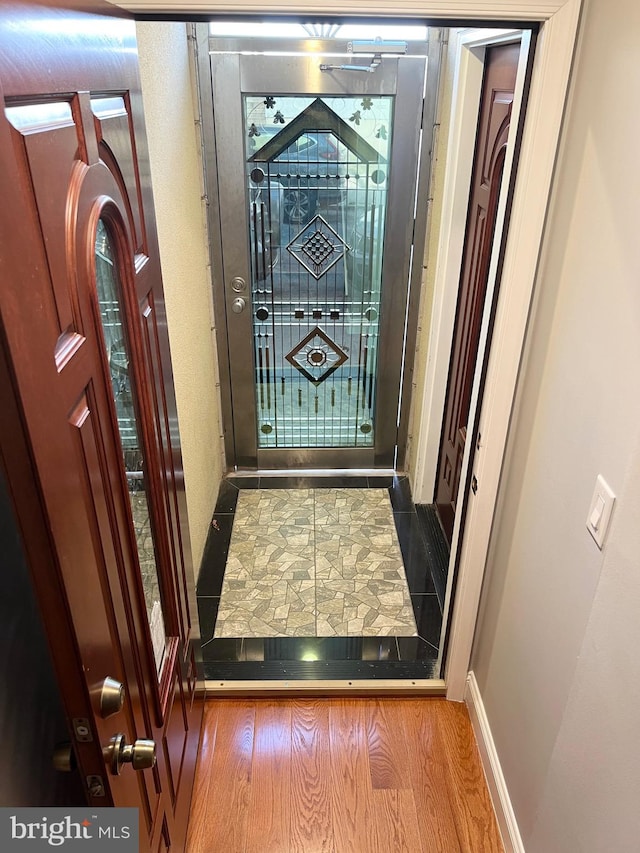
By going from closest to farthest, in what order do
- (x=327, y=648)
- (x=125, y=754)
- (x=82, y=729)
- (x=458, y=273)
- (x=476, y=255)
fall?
1. (x=82, y=729)
2. (x=125, y=754)
3. (x=327, y=648)
4. (x=476, y=255)
5. (x=458, y=273)

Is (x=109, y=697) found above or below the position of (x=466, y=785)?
above

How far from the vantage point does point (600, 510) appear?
115 cm

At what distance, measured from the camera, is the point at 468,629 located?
1.98m

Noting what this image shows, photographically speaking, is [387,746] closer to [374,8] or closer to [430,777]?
[430,777]

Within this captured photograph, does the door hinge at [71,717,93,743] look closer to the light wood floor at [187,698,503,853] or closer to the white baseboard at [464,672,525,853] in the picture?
the light wood floor at [187,698,503,853]

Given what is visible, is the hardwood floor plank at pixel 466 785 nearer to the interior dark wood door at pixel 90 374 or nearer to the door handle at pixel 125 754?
the interior dark wood door at pixel 90 374

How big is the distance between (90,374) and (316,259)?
218 centimetres

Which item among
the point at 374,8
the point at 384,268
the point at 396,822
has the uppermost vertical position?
the point at 374,8

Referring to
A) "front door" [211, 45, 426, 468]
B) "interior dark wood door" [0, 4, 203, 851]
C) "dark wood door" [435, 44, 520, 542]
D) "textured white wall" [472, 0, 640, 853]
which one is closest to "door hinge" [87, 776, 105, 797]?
"interior dark wood door" [0, 4, 203, 851]

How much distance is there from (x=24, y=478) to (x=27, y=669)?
19.9 inches

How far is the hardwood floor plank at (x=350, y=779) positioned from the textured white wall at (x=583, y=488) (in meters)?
0.45

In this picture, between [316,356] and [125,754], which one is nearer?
[125,754]

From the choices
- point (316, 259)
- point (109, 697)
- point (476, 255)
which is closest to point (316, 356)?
point (316, 259)

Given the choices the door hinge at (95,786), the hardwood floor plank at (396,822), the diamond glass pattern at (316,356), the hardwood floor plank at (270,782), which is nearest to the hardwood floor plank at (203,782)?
the hardwood floor plank at (270,782)
